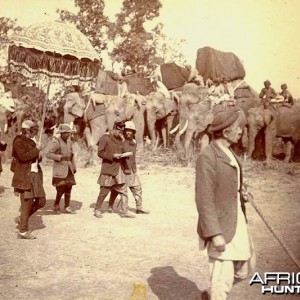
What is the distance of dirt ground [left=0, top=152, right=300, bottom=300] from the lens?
364 centimetres

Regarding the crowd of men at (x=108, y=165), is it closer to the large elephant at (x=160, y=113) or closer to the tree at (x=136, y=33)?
the tree at (x=136, y=33)

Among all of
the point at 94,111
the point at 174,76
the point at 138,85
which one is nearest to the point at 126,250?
the point at 94,111

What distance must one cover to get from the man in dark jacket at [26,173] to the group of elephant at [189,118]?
534 cm

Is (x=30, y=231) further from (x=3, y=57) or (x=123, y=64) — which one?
(x=123, y=64)

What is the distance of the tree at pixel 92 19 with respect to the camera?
24.3ft

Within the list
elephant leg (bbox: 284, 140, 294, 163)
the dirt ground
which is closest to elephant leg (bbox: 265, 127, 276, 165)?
elephant leg (bbox: 284, 140, 294, 163)

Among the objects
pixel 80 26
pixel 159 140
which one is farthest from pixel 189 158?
pixel 80 26

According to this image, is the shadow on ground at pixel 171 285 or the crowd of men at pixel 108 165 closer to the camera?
the shadow on ground at pixel 171 285

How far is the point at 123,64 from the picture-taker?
42.0ft

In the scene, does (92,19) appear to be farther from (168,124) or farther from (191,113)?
(168,124)

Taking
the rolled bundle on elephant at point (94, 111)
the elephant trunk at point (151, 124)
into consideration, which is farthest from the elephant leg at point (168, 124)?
the rolled bundle on elephant at point (94, 111)

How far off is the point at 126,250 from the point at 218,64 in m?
9.68

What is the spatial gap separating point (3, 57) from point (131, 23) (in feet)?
8.22

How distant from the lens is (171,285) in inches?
147
